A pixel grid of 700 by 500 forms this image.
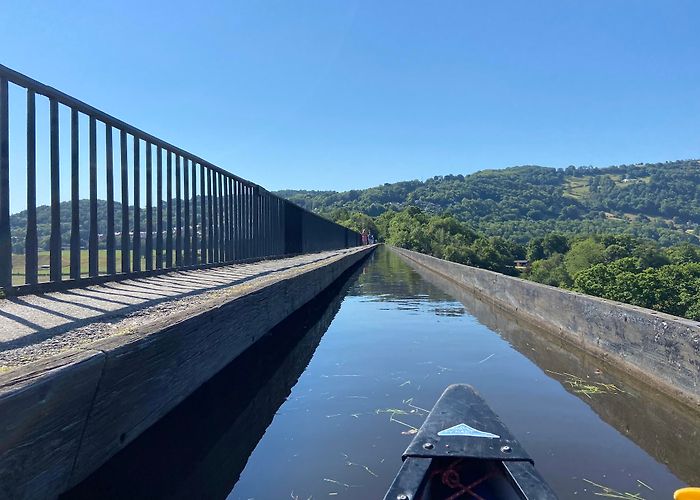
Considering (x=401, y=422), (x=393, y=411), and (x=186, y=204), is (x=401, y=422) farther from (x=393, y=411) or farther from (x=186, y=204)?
(x=186, y=204)

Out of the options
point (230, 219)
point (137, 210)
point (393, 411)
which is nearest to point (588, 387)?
point (393, 411)

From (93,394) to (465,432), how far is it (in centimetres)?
190

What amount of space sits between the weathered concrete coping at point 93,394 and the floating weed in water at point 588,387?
11.6ft

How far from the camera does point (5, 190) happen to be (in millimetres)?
4613

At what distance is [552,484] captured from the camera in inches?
128

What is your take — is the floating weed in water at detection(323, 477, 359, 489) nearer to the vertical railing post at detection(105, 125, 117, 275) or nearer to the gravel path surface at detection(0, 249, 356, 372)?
the gravel path surface at detection(0, 249, 356, 372)

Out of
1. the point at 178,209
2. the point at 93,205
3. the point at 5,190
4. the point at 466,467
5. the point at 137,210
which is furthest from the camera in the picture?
the point at 178,209

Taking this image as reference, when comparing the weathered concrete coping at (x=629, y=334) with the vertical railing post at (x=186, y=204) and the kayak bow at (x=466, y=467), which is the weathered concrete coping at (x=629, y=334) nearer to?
the kayak bow at (x=466, y=467)

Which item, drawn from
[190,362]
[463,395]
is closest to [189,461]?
[190,362]

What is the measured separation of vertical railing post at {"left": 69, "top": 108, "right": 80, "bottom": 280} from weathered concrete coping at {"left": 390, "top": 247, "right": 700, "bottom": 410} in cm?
595

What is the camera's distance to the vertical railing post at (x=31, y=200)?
506cm

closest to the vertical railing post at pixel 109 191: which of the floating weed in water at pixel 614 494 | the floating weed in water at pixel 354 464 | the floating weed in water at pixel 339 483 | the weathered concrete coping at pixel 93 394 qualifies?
the weathered concrete coping at pixel 93 394

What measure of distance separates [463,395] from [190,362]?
6.46 feet

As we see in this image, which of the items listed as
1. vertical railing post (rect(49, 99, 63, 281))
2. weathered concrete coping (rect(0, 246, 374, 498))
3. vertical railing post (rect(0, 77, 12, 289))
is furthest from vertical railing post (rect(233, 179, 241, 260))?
weathered concrete coping (rect(0, 246, 374, 498))
